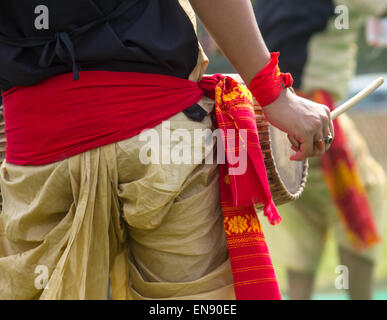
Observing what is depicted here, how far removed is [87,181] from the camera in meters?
1.51

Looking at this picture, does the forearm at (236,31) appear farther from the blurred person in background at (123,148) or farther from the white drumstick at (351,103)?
the white drumstick at (351,103)

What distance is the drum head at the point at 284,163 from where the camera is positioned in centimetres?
190

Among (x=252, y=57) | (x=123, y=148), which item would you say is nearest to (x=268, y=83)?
(x=252, y=57)

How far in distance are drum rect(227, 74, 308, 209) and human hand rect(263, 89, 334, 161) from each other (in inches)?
7.7

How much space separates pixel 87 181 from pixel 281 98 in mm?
516

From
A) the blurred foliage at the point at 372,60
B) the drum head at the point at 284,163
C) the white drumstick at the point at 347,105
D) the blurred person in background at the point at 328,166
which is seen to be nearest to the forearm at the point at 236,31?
the white drumstick at the point at 347,105

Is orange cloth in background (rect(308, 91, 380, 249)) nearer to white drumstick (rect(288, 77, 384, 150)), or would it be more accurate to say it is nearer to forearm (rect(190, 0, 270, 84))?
white drumstick (rect(288, 77, 384, 150))

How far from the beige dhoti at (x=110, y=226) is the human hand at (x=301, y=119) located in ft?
0.59

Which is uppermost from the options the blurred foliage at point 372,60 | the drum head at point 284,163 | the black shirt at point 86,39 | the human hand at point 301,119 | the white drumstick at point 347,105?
the blurred foliage at point 372,60

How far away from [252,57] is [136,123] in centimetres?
32

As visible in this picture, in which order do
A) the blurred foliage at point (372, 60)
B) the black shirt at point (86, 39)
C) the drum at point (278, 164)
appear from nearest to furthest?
the black shirt at point (86, 39), the drum at point (278, 164), the blurred foliage at point (372, 60)

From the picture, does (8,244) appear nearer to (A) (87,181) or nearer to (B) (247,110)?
(A) (87,181)

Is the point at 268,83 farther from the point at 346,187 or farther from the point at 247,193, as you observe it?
the point at 346,187
